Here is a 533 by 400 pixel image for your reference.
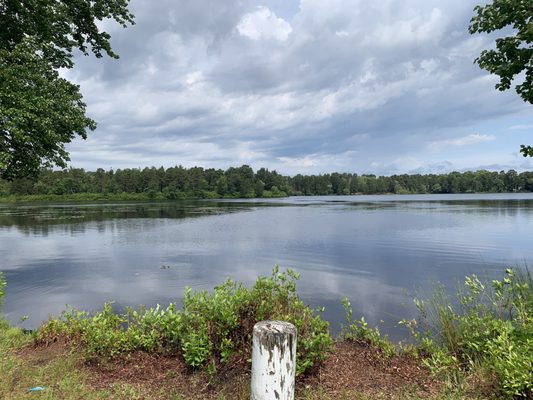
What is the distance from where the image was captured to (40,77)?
9.62 m

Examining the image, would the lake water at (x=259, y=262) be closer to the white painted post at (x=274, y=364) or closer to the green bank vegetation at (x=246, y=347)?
the green bank vegetation at (x=246, y=347)

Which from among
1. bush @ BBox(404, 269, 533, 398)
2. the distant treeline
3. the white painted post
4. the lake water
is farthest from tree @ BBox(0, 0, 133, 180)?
the distant treeline

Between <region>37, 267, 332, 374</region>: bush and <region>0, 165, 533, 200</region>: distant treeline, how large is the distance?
12819cm

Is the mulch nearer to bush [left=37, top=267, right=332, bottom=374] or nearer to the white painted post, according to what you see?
bush [left=37, top=267, right=332, bottom=374]

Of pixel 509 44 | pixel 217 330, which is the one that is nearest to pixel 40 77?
pixel 217 330

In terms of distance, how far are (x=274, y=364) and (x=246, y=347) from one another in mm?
1809

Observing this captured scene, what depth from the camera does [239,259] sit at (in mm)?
23594

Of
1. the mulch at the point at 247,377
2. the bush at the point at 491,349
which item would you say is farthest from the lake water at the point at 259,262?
the mulch at the point at 247,377

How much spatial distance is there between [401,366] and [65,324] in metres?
6.15

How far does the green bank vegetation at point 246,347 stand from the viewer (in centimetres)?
470

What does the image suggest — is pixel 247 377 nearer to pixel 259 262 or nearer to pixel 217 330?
pixel 217 330

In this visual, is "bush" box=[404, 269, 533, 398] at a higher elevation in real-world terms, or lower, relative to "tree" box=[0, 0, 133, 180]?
lower

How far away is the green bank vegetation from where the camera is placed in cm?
470

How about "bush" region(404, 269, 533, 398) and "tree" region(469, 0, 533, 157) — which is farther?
"tree" region(469, 0, 533, 157)
